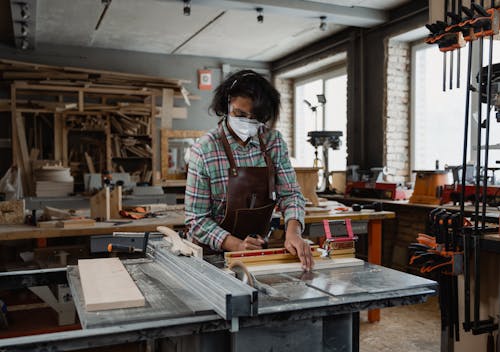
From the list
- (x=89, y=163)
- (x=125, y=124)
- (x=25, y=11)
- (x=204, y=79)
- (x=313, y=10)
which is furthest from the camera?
(x=204, y=79)

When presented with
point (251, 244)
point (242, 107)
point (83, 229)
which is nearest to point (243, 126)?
point (242, 107)

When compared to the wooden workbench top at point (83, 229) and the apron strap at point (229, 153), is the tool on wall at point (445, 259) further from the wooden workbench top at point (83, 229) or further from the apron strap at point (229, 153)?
the wooden workbench top at point (83, 229)

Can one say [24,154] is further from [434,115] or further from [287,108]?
[434,115]

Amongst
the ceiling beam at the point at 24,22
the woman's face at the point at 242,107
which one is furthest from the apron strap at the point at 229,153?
the ceiling beam at the point at 24,22

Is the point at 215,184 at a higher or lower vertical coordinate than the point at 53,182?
higher

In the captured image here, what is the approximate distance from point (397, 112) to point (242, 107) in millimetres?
3958

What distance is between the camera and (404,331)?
358 centimetres

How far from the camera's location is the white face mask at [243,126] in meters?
2.15

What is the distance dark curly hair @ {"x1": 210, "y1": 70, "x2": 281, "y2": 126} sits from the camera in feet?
7.04

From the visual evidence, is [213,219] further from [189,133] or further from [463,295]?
[189,133]

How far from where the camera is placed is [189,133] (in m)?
7.46

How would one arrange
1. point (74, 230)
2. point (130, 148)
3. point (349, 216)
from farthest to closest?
point (130, 148) → point (349, 216) → point (74, 230)

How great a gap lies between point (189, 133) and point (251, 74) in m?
5.38

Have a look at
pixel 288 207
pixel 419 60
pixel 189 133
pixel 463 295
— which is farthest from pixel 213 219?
pixel 189 133
